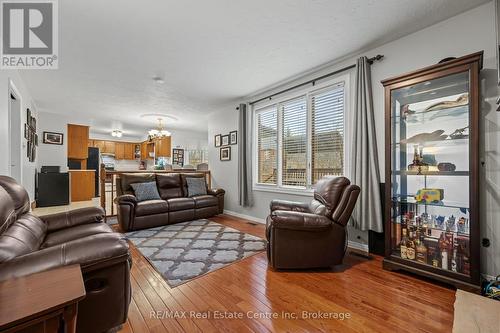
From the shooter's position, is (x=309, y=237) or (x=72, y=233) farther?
(x=309, y=237)

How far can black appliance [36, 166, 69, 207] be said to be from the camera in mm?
5449

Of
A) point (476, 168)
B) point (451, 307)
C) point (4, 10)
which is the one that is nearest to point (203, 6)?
point (4, 10)

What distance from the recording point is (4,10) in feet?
6.73

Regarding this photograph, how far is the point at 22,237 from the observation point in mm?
1437

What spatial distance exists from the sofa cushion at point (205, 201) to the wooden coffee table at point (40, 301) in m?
3.55

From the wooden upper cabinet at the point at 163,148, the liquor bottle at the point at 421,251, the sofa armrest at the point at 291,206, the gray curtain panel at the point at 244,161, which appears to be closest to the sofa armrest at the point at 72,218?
the sofa armrest at the point at 291,206

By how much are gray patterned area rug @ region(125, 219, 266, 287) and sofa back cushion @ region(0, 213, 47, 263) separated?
1072 millimetres

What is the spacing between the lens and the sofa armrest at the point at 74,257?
1.02m

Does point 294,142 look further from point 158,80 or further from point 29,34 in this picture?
point 29,34

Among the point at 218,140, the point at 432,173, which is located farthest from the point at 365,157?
the point at 218,140

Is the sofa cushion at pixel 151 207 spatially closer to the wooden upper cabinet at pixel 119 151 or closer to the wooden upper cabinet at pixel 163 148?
the wooden upper cabinet at pixel 163 148

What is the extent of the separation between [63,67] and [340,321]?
4.60 metres

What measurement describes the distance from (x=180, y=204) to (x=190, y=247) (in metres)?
1.53

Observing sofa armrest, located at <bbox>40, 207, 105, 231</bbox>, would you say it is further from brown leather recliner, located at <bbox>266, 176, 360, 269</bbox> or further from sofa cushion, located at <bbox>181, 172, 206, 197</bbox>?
sofa cushion, located at <bbox>181, 172, 206, 197</bbox>
